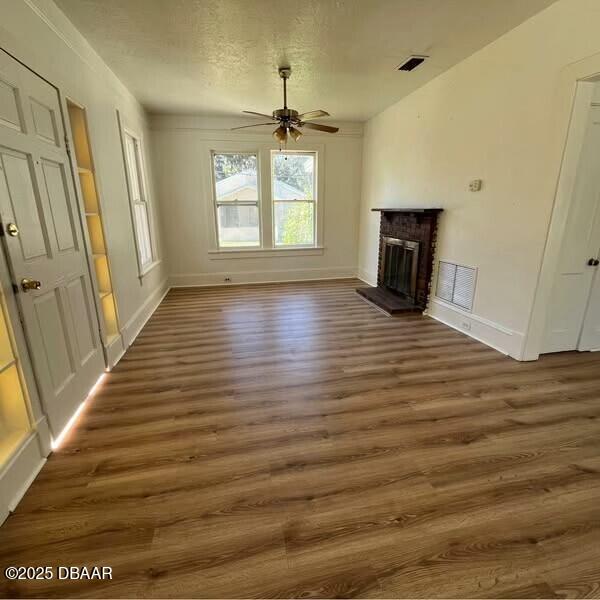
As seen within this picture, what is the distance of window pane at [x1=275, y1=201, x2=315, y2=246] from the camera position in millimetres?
6188

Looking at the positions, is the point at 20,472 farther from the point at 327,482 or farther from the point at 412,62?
the point at 412,62

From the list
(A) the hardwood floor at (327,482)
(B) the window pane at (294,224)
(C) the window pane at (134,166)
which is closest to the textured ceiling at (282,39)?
(C) the window pane at (134,166)

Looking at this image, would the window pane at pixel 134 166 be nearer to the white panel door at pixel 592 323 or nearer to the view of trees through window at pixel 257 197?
the view of trees through window at pixel 257 197

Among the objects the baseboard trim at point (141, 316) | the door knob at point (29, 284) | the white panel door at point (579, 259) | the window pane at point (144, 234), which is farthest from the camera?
the window pane at point (144, 234)

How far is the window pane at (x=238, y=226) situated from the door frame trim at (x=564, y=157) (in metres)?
4.52

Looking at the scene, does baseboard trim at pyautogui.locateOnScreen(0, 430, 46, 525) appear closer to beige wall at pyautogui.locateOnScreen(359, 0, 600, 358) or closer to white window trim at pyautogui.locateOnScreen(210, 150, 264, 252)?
beige wall at pyautogui.locateOnScreen(359, 0, 600, 358)

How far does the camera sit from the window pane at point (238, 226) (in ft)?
19.7

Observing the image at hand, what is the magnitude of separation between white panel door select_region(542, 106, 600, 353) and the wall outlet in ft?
2.71

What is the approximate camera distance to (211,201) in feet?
19.1

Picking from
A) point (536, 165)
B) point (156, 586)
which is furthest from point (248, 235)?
point (156, 586)

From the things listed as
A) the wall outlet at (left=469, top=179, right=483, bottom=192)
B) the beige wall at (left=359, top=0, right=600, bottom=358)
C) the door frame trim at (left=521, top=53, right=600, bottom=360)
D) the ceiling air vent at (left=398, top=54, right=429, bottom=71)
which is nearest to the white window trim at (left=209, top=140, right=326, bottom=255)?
the beige wall at (left=359, top=0, right=600, bottom=358)

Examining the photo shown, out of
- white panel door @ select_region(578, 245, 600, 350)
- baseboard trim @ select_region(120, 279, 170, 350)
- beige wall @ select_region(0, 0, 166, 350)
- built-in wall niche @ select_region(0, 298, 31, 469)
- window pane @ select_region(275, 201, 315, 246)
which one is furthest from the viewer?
window pane @ select_region(275, 201, 315, 246)

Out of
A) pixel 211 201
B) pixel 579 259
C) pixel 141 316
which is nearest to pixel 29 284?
pixel 141 316

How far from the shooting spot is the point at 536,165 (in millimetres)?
2789
